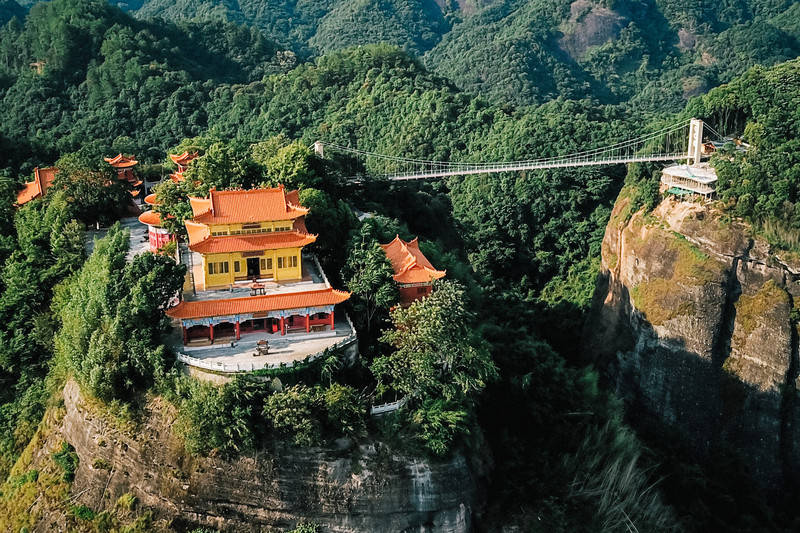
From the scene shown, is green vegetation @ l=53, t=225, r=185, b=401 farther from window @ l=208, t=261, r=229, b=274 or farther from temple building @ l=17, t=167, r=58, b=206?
temple building @ l=17, t=167, r=58, b=206

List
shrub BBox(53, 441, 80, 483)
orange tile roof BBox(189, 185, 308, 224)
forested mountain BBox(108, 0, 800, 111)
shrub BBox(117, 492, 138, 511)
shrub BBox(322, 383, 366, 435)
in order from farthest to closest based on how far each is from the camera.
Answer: forested mountain BBox(108, 0, 800, 111)
orange tile roof BBox(189, 185, 308, 224)
shrub BBox(53, 441, 80, 483)
shrub BBox(117, 492, 138, 511)
shrub BBox(322, 383, 366, 435)

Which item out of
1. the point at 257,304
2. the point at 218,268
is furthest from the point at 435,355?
the point at 218,268

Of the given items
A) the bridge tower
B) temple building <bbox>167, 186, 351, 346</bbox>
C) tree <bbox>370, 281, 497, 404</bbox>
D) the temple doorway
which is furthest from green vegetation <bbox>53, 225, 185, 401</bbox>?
the bridge tower

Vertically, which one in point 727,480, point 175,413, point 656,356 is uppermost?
point 175,413

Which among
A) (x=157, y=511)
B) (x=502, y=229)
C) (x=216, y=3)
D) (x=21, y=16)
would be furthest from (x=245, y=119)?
(x=216, y=3)

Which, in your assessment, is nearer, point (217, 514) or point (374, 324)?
point (217, 514)

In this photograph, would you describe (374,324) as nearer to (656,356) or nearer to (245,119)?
(656,356)

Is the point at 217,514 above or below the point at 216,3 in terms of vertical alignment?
below

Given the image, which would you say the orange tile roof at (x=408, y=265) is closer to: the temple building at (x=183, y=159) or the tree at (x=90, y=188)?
the tree at (x=90, y=188)
